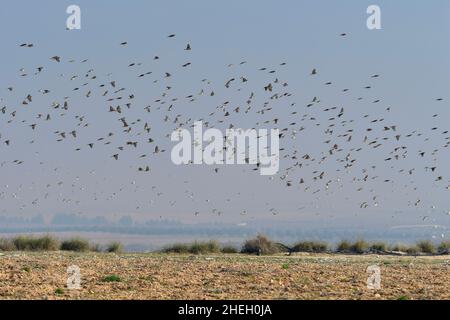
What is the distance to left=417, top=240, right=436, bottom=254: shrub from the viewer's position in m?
56.7

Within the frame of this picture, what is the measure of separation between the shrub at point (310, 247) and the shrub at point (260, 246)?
2680 millimetres

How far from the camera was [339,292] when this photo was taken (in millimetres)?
25609

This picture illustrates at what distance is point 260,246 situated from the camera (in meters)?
50.8

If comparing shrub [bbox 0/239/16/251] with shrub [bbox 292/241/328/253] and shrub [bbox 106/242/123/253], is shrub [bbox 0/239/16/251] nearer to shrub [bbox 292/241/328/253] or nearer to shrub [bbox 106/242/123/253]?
shrub [bbox 106/242/123/253]

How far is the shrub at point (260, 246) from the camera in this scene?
50.7 meters

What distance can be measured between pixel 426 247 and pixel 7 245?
89.4 ft

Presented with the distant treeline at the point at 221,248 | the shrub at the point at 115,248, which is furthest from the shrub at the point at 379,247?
the shrub at the point at 115,248

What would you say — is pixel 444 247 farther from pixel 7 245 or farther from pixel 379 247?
pixel 7 245

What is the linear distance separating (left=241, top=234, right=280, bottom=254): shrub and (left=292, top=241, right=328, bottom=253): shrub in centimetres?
268

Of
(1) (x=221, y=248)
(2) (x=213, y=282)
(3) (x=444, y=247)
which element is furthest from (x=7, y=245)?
(3) (x=444, y=247)
